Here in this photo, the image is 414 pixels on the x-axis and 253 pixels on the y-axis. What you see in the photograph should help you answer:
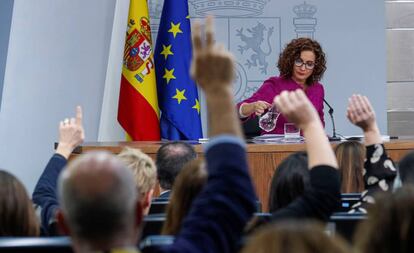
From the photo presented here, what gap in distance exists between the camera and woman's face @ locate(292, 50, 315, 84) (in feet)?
17.0

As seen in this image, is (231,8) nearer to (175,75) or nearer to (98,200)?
(175,75)

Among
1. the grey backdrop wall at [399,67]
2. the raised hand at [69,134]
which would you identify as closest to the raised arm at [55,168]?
the raised hand at [69,134]

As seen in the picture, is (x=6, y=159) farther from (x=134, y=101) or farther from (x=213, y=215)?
(x=213, y=215)

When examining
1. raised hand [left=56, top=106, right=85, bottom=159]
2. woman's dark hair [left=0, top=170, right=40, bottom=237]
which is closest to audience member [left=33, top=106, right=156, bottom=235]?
raised hand [left=56, top=106, right=85, bottom=159]

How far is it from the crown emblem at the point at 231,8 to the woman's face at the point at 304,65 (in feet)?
4.56

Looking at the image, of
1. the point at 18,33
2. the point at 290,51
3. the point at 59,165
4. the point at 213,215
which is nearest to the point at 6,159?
the point at 18,33

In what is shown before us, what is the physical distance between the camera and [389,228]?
1.33 metres

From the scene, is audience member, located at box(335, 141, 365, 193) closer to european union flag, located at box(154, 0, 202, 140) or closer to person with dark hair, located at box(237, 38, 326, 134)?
person with dark hair, located at box(237, 38, 326, 134)

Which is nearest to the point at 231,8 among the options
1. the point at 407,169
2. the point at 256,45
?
the point at 256,45

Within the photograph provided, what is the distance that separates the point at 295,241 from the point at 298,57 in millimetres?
4187

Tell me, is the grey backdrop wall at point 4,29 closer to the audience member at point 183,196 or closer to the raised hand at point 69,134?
the raised hand at point 69,134

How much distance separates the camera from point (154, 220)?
6.92ft

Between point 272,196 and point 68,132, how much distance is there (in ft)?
2.31

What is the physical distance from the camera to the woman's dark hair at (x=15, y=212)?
1.96m
